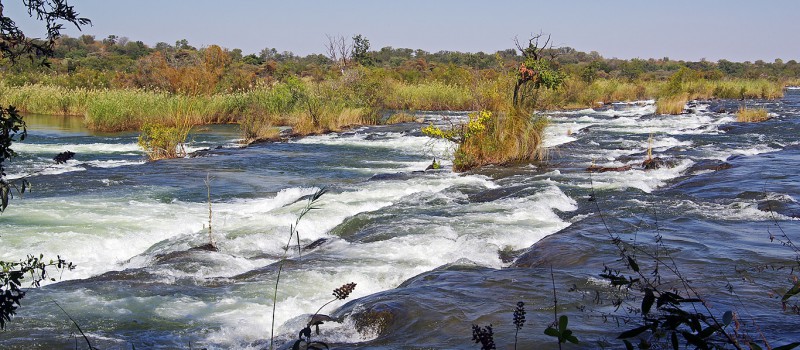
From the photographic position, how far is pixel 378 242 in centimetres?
916

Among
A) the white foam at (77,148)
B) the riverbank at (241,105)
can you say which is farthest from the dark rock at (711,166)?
the white foam at (77,148)

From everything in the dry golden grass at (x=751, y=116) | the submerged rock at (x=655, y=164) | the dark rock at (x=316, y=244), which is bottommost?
the dark rock at (x=316, y=244)

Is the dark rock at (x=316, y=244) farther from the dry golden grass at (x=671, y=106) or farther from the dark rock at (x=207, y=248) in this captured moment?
the dry golden grass at (x=671, y=106)

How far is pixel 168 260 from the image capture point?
8445mm

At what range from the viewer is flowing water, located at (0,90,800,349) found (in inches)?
232

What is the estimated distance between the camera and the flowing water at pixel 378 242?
5883 millimetres

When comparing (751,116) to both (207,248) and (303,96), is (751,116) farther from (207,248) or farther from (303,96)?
(207,248)

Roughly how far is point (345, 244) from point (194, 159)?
10.2 m

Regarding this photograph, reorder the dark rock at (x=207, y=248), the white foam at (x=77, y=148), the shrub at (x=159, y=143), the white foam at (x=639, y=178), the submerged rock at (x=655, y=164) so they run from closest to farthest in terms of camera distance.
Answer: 1. the dark rock at (x=207, y=248)
2. the white foam at (x=639, y=178)
3. the submerged rock at (x=655, y=164)
4. the shrub at (x=159, y=143)
5. the white foam at (x=77, y=148)

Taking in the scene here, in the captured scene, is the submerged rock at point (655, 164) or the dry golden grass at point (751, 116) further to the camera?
the dry golden grass at point (751, 116)

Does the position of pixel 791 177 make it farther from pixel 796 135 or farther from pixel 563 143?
pixel 796 135

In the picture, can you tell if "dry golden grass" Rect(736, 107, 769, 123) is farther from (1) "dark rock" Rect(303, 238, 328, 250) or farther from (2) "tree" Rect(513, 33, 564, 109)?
(1) "dark rock" Rect(303, 238, 328, 250)

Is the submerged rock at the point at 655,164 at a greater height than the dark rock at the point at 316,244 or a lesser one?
greater

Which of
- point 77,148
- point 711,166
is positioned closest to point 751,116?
point 711,166
